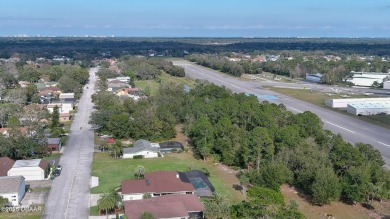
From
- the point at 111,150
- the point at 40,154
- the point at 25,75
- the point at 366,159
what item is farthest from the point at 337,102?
the point at 25,75

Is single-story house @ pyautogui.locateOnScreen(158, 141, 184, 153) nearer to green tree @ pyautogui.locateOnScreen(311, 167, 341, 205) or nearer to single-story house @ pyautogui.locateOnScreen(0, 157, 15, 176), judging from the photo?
single-story house @ pyautogui.locateOnScreen(0, 157, 15, 176)

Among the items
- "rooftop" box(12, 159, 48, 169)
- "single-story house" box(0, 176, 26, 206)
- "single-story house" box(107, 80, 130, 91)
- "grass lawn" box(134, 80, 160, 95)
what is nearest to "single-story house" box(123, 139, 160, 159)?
"rooftop" box(12, 159, 48, 169)

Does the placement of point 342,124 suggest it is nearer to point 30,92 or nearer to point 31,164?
point 31,164

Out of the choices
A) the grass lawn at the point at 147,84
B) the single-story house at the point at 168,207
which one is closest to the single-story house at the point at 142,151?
the single-story house at the point at 168,207

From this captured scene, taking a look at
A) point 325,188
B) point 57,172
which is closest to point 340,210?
point 325,188

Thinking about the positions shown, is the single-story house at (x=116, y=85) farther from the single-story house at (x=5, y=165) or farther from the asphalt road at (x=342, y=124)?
the single-story house at (x=5, y=165)

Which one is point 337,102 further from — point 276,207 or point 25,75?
point 25,75
